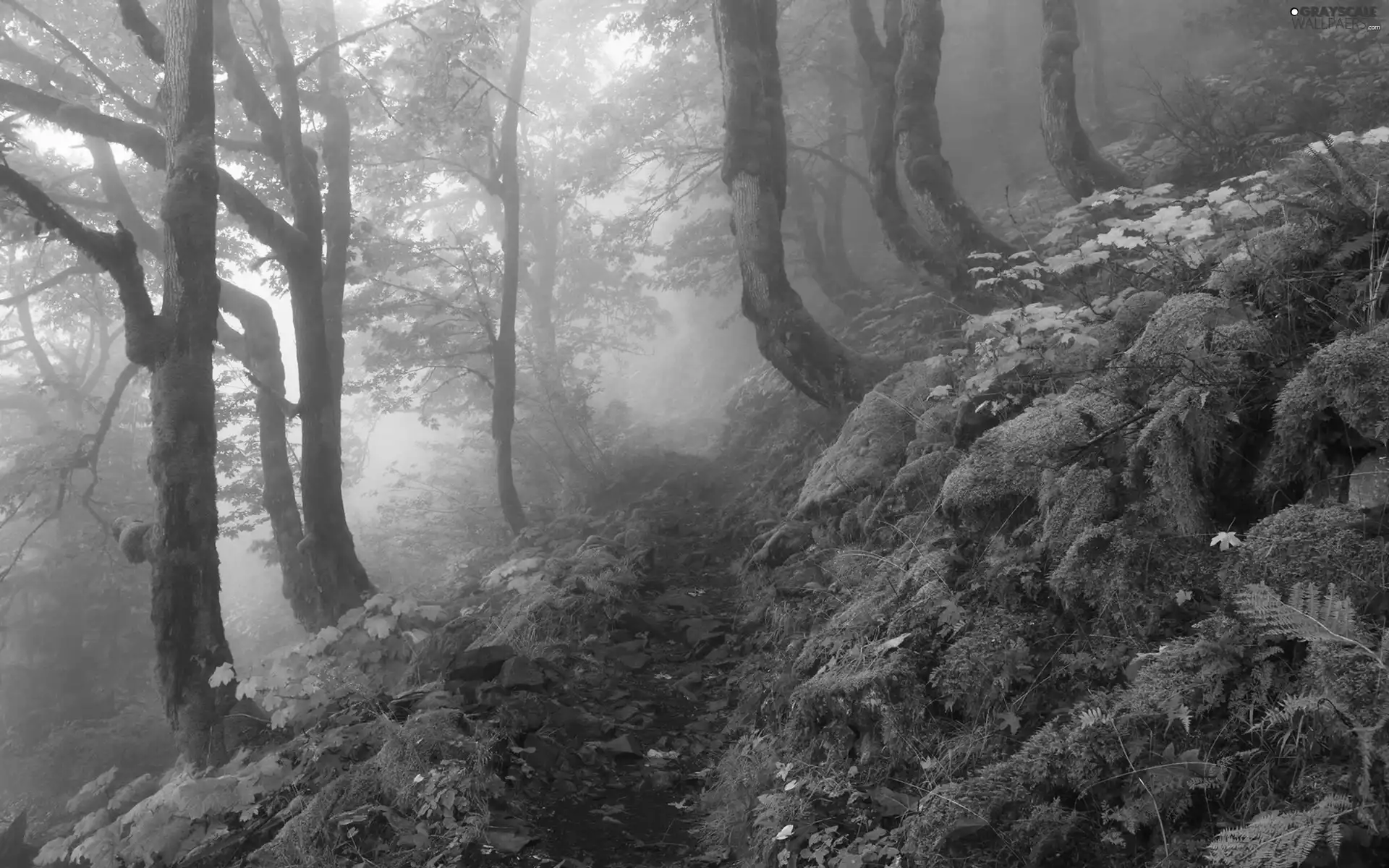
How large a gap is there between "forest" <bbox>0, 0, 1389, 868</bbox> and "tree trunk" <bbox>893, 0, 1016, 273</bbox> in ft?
0.19

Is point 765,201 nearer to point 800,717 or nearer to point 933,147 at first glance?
point 933,147

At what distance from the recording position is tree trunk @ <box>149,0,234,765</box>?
6348mm

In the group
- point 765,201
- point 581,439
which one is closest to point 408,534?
point 581,439

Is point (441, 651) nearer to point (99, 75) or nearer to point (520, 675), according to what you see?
point (520, 675)

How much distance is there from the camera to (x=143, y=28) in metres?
7.66

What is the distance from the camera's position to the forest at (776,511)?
2.55m

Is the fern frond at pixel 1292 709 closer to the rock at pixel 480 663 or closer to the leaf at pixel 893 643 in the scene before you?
the leaf at pixel 893 643

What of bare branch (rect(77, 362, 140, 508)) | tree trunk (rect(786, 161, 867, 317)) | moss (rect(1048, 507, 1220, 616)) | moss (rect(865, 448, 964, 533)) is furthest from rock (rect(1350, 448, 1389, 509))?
tree trunk (rect(786, 161, 867, 317))

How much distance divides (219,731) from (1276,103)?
42.1 ft

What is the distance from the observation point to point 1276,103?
9461 millimetres

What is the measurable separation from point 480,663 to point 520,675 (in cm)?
35

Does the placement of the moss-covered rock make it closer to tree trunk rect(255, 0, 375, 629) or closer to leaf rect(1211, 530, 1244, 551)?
leaf rect(1211, 530, 1244, 551)

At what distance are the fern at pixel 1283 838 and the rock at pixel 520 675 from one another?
4108mm

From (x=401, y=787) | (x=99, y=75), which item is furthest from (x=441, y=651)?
(x=99, y=75)
